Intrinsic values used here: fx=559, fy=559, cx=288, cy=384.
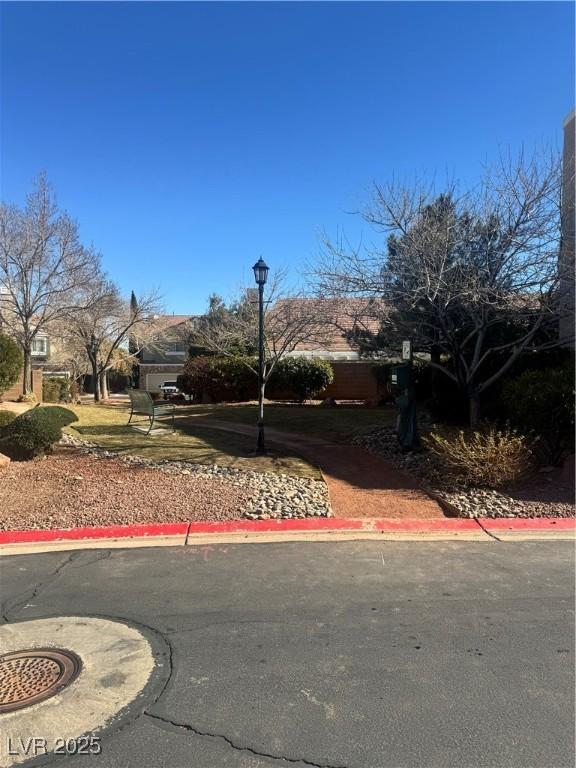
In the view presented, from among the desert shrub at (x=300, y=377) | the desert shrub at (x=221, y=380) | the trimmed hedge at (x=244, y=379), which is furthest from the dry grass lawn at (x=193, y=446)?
the desert shrub at (x=221, y=380)

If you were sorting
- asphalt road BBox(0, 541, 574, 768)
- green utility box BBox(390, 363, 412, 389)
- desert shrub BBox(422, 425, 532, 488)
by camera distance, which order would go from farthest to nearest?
green utility box BBox(390, 363, 412, 389) → desert shrub BBox(422, 425, 532, 488) → asphalt road BBox(0, 541, 574, 768)

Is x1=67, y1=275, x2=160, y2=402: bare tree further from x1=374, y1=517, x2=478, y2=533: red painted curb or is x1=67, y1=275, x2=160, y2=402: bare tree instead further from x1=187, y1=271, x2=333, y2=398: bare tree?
x1=374, y1=517, x2=478, y2=533: red painted curb

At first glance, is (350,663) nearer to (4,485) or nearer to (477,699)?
(477,699)

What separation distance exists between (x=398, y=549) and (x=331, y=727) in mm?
3067

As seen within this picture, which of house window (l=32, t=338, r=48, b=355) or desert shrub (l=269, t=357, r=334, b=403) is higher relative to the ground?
house window (l=32, t=338, r=48, b=355)

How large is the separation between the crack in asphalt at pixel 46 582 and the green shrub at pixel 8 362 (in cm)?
921

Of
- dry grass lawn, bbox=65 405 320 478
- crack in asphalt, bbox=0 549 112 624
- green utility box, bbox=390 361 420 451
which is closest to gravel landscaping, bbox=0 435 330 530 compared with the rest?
dry grass lawn, bbox=65 405 320 478

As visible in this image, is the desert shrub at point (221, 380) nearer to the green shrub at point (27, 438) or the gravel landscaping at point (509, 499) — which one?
the green shrub at point (27, 438)

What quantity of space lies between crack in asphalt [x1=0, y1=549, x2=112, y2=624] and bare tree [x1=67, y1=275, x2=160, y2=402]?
16.5m

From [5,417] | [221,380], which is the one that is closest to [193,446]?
[5,417]

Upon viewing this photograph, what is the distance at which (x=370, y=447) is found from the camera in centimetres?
1120

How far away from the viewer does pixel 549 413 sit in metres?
8.16

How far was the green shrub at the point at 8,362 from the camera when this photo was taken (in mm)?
13391

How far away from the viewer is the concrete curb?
611 cm
